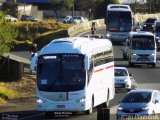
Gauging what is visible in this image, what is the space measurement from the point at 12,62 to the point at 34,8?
306 feet

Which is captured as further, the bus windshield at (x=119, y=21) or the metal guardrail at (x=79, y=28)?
the metal guardrail at (x=79, y=28)

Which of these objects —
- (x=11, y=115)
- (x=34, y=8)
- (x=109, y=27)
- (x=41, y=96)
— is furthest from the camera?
(x=34, y=8)

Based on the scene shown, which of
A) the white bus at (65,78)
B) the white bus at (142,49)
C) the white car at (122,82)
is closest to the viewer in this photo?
the white bus at (65,78)

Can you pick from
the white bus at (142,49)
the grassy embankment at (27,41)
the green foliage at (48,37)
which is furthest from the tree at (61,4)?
the white bus at (142,49)

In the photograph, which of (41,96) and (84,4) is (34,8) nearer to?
(84,4)

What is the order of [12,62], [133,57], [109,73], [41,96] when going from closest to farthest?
[41,96] → [109,73] → [12,62] → [133,57]

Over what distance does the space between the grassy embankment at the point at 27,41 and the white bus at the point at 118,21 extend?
9.81 meters

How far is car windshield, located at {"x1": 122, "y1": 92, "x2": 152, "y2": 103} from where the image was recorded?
89.2 ft

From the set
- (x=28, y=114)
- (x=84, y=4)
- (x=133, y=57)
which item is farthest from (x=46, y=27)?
(x=28, y=114)

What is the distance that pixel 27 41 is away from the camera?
272ft

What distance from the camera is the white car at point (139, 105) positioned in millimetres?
26422

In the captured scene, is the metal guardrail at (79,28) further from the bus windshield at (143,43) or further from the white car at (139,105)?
the white car at (139,105)

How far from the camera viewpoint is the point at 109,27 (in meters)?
71.3

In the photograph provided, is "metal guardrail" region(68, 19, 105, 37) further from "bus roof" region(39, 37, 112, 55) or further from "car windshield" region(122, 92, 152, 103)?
"car windshield" region(122, 92, 152, 103)
